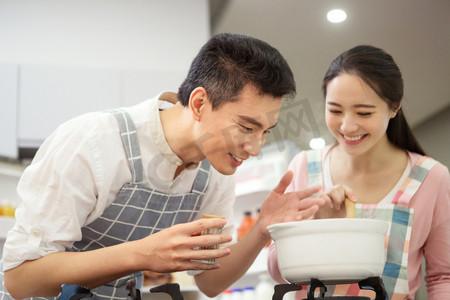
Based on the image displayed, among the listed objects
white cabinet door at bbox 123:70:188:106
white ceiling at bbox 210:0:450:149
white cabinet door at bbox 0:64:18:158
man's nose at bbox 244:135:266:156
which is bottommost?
white cabinet door at bbox 0:64:18:158

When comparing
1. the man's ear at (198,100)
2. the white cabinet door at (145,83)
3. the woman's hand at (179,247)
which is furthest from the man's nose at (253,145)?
the white cabinet door at (145,83)

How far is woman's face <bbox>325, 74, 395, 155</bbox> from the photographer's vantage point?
56.7 inches

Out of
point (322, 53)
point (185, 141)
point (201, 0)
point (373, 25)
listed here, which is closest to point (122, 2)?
point (201, 0)

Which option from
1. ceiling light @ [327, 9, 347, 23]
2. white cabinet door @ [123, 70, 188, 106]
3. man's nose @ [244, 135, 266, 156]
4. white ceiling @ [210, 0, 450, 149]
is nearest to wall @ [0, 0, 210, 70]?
white cabinet door @ [123, 70, 188, 106]

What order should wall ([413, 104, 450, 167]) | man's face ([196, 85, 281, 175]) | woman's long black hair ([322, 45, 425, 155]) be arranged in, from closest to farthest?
man's face ([196, 85, 281, 175]) < woman's long black hair ([322, 45, 425, 155]) < wall ([413, 104, 450, 167])

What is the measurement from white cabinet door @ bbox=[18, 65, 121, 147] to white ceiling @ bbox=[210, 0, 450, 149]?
96 centimetres

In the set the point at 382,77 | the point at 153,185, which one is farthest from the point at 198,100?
the point at 382,77

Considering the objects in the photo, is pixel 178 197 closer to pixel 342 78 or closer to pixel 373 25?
pixel 342 78

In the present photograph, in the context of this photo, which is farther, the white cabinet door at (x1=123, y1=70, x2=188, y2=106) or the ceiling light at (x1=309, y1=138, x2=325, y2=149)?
the white cabinet door at (x1=123, y1=70, x2=188, y2=106)

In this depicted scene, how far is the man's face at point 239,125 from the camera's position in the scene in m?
1.12

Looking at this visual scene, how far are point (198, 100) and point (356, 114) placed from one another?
0.52 m

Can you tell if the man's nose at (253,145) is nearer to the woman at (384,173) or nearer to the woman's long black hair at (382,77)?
the woman at (384,173)

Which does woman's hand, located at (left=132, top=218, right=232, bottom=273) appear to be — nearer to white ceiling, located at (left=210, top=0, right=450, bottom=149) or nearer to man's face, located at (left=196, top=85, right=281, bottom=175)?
man's face, located at (left=196, top=85, right=281, bottom=175)

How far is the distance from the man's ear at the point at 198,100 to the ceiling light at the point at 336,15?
80.2 inches
